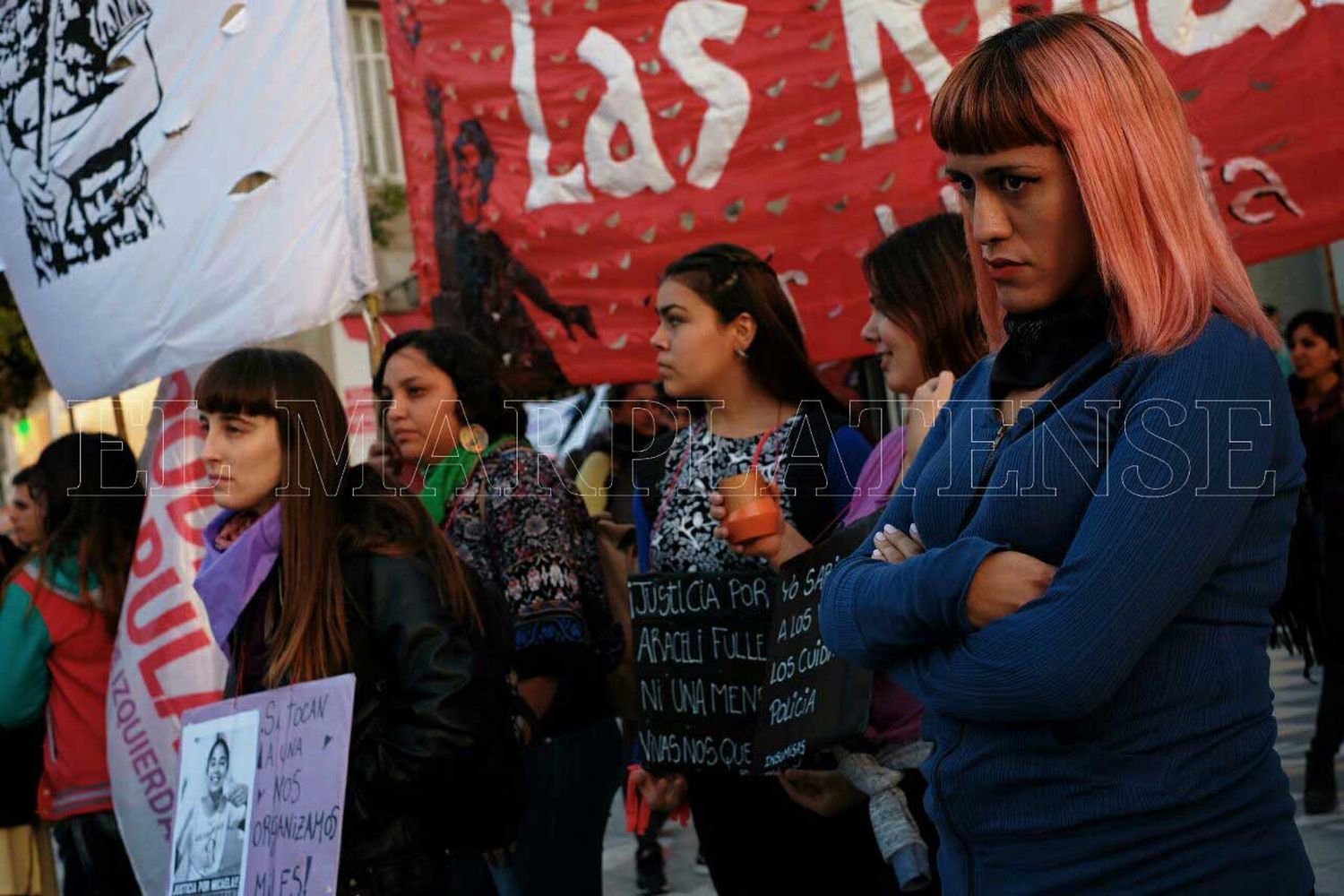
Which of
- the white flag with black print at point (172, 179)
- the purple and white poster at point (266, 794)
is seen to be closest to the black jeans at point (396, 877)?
the purple and white poster at point (266, 794)

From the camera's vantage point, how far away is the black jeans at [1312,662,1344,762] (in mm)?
6113

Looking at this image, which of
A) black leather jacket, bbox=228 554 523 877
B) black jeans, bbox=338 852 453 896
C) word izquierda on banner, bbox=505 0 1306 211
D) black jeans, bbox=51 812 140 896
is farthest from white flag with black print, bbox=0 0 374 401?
black jeans, bbox=338 852 453 896

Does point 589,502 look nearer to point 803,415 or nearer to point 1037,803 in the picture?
point 803,415

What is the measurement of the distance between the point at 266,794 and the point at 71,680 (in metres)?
2.40

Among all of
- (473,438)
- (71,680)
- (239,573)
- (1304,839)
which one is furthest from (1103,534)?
(1304,839)

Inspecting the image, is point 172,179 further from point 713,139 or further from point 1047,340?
point 1047,340

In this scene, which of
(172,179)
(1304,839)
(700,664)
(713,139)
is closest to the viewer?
(700,664)

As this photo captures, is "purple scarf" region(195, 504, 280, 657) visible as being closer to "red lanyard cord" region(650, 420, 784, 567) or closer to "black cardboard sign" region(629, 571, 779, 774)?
"black cardboard sign" region(629, 571, 779, 774)

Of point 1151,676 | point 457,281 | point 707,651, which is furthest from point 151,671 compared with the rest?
point 1151,676

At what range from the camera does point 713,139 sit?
500 centimetres

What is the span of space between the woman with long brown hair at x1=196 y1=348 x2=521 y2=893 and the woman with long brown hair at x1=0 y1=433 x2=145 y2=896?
1.90m

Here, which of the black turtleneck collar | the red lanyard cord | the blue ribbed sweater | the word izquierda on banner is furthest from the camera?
the word izquierda on banner

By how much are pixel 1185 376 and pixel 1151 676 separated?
0.34 metres

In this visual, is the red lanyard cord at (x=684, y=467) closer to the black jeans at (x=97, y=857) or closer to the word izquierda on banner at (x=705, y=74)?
the word izquierda on banner at (x=705, y=74)
